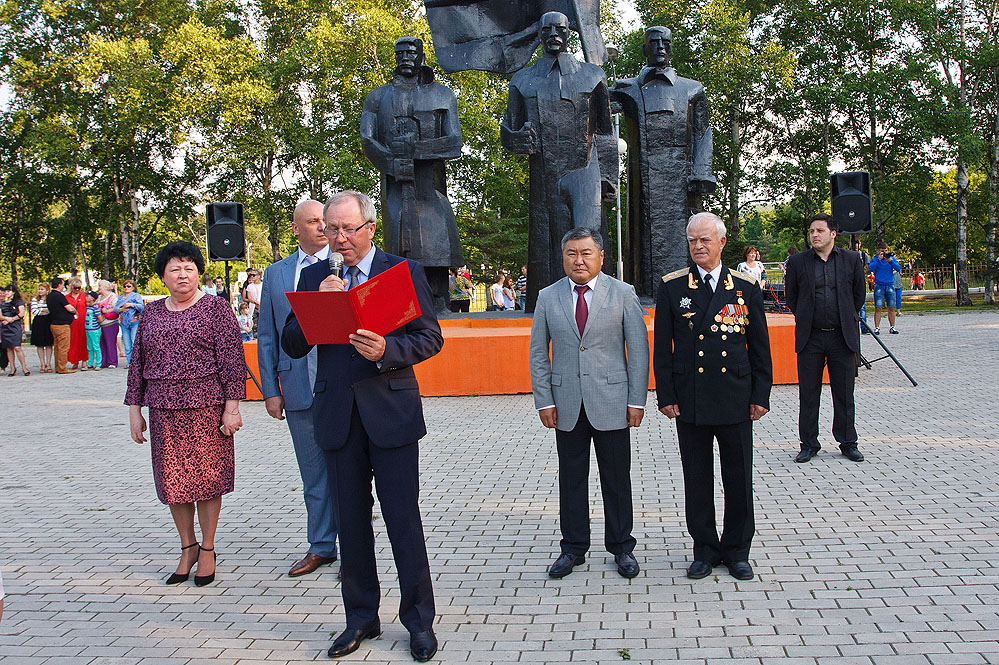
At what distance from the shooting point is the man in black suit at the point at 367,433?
3373mm

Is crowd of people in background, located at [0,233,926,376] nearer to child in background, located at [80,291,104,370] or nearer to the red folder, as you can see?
child in background, located at [80,291,104,370]

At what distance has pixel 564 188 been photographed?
9898 mm

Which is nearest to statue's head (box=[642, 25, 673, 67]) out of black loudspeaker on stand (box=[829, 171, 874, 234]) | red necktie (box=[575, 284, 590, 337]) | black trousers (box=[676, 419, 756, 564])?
black loudspeaker on stand (box=[829, 171, 874, 234])

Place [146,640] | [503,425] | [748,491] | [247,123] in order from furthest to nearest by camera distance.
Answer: [247,123] → [503,425] → [748,491] → [146,640]

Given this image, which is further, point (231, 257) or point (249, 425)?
point (231, 257)

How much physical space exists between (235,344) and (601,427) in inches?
75.1

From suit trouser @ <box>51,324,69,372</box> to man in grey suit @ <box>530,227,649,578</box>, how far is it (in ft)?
47.5

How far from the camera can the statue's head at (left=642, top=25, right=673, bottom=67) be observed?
1077 centimetres

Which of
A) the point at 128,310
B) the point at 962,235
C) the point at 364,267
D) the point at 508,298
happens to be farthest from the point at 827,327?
the point at 962,235

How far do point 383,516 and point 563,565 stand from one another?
119 cm

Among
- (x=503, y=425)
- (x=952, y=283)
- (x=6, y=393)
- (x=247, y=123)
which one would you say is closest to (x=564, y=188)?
(x=503, y=425)

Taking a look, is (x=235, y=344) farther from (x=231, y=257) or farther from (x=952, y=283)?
(x=952, y=283)

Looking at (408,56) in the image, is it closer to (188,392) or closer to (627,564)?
(188,392)

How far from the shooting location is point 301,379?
448 centimetres
